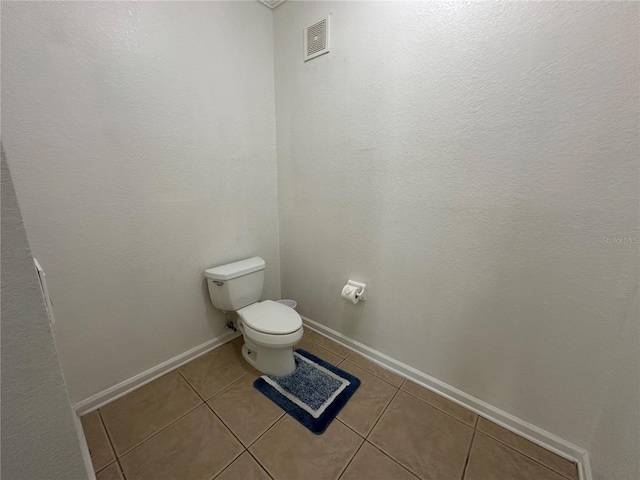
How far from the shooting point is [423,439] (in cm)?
121

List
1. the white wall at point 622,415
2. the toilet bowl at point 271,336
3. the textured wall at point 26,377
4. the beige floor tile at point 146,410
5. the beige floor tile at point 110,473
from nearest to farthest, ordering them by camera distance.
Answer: the textured wall at point 26,377
the white wall at point 622,415
the beige floor tile at point 110,473
the beige floor tile at point 146,410
the toilet bowl at point 271,336

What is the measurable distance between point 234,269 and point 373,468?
1.26 meters

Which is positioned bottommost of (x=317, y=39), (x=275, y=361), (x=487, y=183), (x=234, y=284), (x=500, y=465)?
(x=500, y=465)

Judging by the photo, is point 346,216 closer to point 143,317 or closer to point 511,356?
point 511,356

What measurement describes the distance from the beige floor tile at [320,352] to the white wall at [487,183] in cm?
23

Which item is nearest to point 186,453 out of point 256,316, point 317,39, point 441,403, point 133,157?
point 256,316

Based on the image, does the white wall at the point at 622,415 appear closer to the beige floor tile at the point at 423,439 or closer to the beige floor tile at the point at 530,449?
the beige floor tile at the point at 530,449

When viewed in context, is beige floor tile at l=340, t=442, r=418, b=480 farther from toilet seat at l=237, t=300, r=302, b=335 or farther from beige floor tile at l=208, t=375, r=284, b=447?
toilet seat at l=237, t=300, r=302, b=335

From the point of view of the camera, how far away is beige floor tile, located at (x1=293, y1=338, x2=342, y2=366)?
1707 millimetres

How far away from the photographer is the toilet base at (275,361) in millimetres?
1531

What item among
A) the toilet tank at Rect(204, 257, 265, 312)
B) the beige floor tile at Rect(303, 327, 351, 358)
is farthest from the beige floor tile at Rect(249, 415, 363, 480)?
the toilet tank at Rect(204, 257, 265, 312)

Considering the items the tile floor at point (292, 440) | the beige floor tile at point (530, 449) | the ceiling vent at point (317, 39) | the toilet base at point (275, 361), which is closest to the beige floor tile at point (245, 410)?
the tile floor at point (292, 440)

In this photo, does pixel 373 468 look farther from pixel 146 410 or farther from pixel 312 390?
pixel 146 410

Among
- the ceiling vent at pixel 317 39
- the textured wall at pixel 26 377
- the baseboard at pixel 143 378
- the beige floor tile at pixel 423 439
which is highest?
the ceiling vent at pixel 317 39
